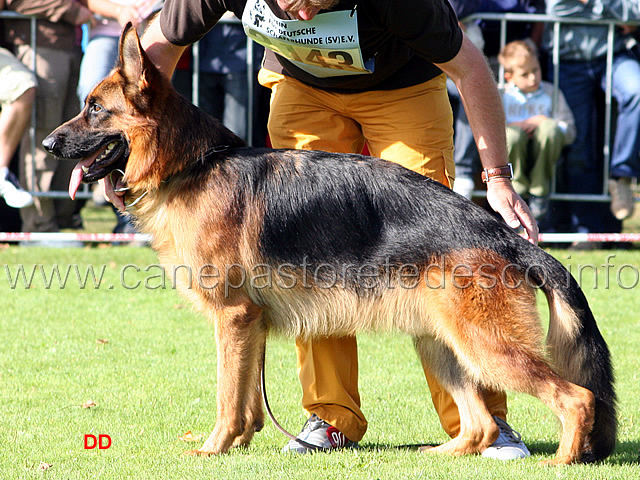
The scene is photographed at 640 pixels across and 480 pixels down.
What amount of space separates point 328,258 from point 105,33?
5.88 m

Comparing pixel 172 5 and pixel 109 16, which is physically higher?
pixel 172 5

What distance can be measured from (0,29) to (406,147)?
6.46m

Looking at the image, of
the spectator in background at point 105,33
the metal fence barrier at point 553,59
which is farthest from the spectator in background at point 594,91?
the spectator in background at point 105,33

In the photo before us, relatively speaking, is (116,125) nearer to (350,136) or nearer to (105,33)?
(350,136)

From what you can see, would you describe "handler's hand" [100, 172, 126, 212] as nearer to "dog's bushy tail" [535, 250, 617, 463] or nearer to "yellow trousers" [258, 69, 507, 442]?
"yellow trousers" [258, 69, 507, 442]

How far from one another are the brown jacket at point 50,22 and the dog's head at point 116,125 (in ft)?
17.5

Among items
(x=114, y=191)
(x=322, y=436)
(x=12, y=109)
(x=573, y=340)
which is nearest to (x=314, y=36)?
(x=114, y=191)

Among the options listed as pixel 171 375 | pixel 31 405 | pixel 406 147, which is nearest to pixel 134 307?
pixel 171 375

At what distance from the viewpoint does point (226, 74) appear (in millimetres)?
8758

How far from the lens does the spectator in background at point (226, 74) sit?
28.5 feet

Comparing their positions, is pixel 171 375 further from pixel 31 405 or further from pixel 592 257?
pixel 592 257

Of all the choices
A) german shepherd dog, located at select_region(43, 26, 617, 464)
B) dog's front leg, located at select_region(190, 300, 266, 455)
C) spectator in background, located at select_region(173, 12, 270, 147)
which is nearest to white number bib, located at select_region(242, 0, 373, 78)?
german shepherd dog, located at select_region(43, 26, 617, 464)

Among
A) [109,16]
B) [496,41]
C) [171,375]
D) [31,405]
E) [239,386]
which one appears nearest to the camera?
[239,386]

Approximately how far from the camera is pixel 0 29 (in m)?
8.71
